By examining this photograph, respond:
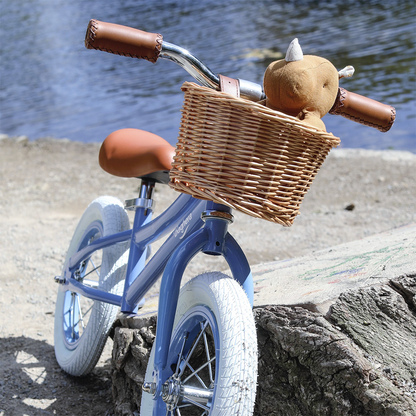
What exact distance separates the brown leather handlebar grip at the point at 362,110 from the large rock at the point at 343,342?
546 millimetres

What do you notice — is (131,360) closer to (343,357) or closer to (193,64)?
(343,357)

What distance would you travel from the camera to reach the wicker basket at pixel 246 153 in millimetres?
1352

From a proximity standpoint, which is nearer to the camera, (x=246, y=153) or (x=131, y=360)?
(x=246, y=153)

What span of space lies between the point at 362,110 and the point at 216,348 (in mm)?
894

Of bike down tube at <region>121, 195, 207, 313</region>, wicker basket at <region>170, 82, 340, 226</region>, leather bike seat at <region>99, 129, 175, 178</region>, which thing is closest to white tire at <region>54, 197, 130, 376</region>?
bike down tube at <region>121, 195, 207, 313</region>

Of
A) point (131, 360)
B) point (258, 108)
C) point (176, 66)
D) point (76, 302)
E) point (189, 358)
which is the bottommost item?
point (176, 66)

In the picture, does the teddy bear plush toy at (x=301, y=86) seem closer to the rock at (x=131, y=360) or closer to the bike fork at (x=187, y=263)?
the bike fork at (x=187, y=263)

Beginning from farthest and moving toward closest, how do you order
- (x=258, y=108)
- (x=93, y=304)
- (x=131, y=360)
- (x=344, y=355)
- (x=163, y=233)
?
(x=93, y=304)
(x=131, y=360)
(x=163, y=233)
(x=344, y=355)
(x=258, y=108)

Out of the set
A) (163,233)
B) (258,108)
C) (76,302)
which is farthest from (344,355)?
(76,302)

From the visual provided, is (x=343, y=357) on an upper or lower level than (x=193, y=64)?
lower

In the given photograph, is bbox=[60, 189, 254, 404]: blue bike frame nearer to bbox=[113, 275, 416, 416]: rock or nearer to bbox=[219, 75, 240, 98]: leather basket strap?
bbox=[113, 275, 416, 416]: rock

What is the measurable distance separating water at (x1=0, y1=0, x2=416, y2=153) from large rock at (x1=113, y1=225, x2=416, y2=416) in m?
6.37

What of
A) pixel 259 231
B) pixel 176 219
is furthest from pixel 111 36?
pixel 259 231

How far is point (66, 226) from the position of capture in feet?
15.8
